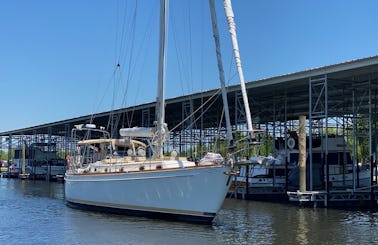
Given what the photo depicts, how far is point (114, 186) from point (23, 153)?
207 ft

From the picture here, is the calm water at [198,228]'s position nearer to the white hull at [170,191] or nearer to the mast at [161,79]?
the white hull at [170,191]

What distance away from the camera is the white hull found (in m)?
23.3

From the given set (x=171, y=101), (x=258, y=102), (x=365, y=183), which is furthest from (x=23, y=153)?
(x=365, y=183)

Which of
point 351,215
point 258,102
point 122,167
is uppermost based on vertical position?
point 258,102

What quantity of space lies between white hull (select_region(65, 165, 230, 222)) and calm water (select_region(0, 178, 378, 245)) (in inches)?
27.7

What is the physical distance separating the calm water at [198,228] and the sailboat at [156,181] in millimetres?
718

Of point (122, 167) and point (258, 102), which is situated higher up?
point (258, 102)

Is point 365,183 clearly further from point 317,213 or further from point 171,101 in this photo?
point 171,101

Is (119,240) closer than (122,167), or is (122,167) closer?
(119,240)

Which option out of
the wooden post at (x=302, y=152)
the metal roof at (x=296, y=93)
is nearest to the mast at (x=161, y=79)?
the metal roof at (x=296, y=93)

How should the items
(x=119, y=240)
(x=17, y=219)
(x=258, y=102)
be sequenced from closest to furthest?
(x=119, y=240), (x=17, y=219), (x=258, y=102)

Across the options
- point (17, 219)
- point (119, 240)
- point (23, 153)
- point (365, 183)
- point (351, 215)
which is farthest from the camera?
point (23, 153)

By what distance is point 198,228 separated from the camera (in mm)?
22766

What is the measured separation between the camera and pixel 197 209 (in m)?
23.8
